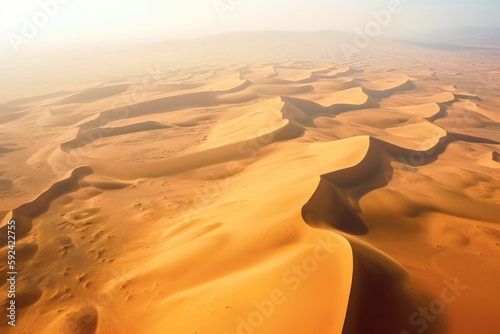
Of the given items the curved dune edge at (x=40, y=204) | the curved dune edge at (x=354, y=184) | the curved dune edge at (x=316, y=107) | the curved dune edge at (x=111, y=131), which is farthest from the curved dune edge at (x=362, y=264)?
the curved dune edge at (x=111, y=131)

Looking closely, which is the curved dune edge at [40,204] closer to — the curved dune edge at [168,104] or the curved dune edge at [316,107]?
the curved dune edge at [168,104]

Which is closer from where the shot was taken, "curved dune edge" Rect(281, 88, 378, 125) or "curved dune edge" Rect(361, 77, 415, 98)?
"curved dune edge" Rect(281, 88, 378, 125)

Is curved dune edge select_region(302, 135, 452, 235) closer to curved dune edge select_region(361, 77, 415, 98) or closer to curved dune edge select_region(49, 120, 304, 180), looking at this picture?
curved dune edge select_region(49, 120, 304, 180)

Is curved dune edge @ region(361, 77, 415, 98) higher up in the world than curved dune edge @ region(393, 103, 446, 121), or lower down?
lower down

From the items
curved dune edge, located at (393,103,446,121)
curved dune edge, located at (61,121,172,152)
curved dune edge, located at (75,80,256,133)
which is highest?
curved dune edge, located at (61,121,172,152)

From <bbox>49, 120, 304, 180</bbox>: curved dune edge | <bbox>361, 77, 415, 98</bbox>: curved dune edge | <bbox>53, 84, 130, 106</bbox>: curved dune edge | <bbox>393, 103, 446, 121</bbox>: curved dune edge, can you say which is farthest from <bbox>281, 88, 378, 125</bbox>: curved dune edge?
<bbox>53, 84, 130, 106</bbox>: curved dune edge

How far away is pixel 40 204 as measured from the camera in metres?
9.13

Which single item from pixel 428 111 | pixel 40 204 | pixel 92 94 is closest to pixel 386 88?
pixel 428 111

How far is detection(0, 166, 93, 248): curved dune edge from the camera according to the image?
25.7 feet

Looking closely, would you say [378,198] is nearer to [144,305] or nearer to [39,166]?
[144,305]

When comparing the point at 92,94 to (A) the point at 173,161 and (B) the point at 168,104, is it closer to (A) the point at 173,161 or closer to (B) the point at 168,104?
(B) the point at 168,104

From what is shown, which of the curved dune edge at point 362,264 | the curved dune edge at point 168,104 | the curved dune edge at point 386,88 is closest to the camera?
the curved dune edge at point 362,264

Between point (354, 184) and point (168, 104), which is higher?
point (354, 184)

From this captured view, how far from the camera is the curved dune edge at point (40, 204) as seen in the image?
7.84m
